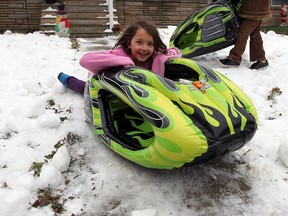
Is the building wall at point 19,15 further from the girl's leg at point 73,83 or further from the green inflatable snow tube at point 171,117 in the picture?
the green inflatable snow tube at point 171,117

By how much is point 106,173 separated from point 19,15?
7542mm

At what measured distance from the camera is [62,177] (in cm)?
213

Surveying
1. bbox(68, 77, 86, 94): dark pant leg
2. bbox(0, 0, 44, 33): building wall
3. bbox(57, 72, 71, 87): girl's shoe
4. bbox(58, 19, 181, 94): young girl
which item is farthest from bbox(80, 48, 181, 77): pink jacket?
bbox(0, 0, 44, 33): building wall

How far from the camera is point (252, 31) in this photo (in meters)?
4.29

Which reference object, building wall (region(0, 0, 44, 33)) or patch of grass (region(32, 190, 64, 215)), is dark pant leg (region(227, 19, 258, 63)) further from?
building wall (region(0, 0, 44, 33))

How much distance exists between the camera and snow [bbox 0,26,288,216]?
1.87 m

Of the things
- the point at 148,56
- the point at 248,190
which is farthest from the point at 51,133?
Result: the point at 248,190

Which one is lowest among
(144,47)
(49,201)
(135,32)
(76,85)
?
(49,201)

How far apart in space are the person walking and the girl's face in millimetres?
2010

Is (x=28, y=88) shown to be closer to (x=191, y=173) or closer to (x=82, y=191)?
(x=82, y=191)

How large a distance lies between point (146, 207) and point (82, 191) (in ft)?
1.40

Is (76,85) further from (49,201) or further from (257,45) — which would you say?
(257,45)

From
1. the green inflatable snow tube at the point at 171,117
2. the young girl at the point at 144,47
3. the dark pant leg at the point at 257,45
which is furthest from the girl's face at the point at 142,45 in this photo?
the dark pant leg at the point at 257,45

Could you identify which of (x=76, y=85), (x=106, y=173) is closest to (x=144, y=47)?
(x=76, y=85)
